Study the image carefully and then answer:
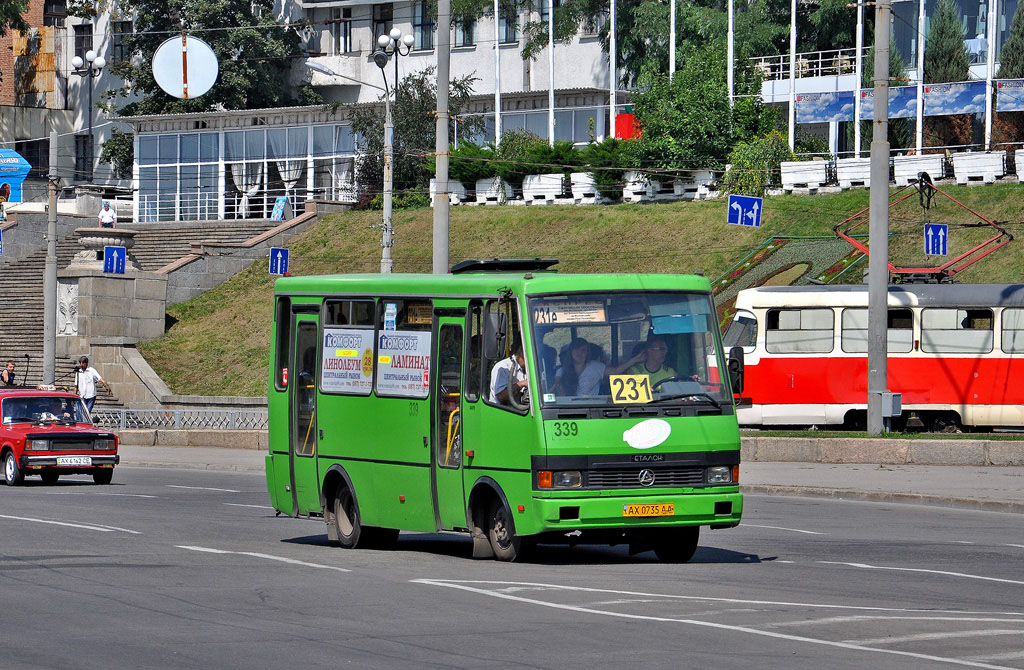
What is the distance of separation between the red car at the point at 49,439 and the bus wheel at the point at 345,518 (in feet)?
38.6

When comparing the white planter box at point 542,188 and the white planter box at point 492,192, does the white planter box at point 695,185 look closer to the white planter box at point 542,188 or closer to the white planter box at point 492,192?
the white planter box at point 542,188

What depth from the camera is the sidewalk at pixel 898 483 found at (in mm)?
22773

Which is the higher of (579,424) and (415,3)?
(415,3)

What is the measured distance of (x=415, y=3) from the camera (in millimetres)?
80875

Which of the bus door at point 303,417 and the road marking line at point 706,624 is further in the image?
the bus door at point 303,417

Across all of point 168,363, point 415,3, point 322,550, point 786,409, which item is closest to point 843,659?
point 322,550

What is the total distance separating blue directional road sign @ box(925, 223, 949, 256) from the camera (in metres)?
41.4

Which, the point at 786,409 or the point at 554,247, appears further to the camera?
the point at 554,247

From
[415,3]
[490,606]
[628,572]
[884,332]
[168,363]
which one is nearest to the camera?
[490,606]

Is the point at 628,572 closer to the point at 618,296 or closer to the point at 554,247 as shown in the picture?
the point at 618,296

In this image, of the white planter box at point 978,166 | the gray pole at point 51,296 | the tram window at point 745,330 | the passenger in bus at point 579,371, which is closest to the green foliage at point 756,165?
the white planter box at point 978,166

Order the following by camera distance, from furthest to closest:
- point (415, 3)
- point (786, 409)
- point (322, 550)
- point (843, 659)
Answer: point (415, 3), point (786, 409), point (322, 550), point (843, 659)

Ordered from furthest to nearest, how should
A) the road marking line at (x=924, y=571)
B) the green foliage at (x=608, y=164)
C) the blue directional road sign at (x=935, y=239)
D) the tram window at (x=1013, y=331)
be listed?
the green foliage at (x=608, y=164)
the blue directional road sign at (x=935, y=239)
the tram window at (x=1013, y=331)
the road marking line at (x=924, y=571)

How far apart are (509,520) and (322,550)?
2.62 meters
